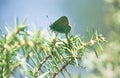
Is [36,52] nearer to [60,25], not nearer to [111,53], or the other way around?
[60,25]

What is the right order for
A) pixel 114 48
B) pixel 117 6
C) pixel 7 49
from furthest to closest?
pixel 117 6 → pixel 114 48 → pixel 7 49

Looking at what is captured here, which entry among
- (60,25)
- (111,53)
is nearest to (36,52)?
(60,25)

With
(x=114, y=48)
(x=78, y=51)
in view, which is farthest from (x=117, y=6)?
(x=78, y=51)

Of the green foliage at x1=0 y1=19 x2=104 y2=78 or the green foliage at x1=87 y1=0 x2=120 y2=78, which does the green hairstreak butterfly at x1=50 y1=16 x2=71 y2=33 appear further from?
the green foliage at x1=87 y1=0 x2=120 y2=78

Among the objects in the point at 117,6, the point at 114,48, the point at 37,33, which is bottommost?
the point at 114,48

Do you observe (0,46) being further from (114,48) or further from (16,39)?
(114,48)

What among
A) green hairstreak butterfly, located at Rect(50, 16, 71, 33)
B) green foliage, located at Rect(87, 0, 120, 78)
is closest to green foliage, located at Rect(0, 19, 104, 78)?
green hairstreak butterfly, located at Rect(50, 16, 71, 33)

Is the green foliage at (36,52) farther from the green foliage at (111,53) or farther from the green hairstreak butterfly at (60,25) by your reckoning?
the green foliage at (111,53)

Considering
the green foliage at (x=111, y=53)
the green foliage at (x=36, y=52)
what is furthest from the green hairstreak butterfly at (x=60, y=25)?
the green foliage at (x=111, y=53)
